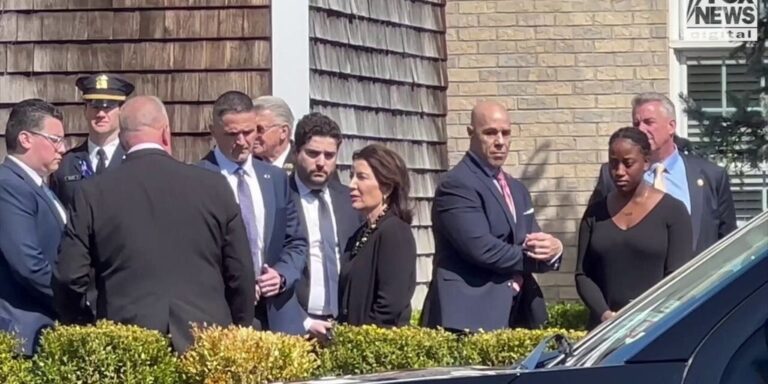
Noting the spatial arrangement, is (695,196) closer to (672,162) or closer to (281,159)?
(672,162)

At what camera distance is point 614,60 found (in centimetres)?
1102

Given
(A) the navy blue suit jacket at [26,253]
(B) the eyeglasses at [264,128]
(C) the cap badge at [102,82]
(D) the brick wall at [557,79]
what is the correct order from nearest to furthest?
(A) the navy blue suit jacket at [26,253]
(B) the eyeglasses at [264,128]
(C) the cap badge at [102,82]
(D) the brick wall at [557,79]

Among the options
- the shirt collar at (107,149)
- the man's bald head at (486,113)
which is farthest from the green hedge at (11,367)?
the man's bald head at (486,113)

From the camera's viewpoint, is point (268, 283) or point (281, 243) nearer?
point (268, 283)

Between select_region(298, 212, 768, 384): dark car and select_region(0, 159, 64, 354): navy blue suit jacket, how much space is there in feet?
10.0

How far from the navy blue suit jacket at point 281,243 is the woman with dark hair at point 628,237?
1.32 m

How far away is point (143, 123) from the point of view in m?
5.73

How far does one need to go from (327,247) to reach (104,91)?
4.83ft

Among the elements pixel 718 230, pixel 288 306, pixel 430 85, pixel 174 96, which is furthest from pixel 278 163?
pixel 430 85

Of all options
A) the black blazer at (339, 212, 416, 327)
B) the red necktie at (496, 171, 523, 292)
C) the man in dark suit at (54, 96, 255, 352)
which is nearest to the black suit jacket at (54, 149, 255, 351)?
the man in dark suit at (54, 96, 255, 352)

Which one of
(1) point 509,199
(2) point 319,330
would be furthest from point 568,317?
(2) point 319,330

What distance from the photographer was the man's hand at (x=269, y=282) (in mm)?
6449

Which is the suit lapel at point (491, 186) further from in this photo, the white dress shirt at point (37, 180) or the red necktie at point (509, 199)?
the white dress shirt at point (37, 180)

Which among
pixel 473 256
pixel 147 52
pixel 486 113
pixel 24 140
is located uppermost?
pixel 147 52
